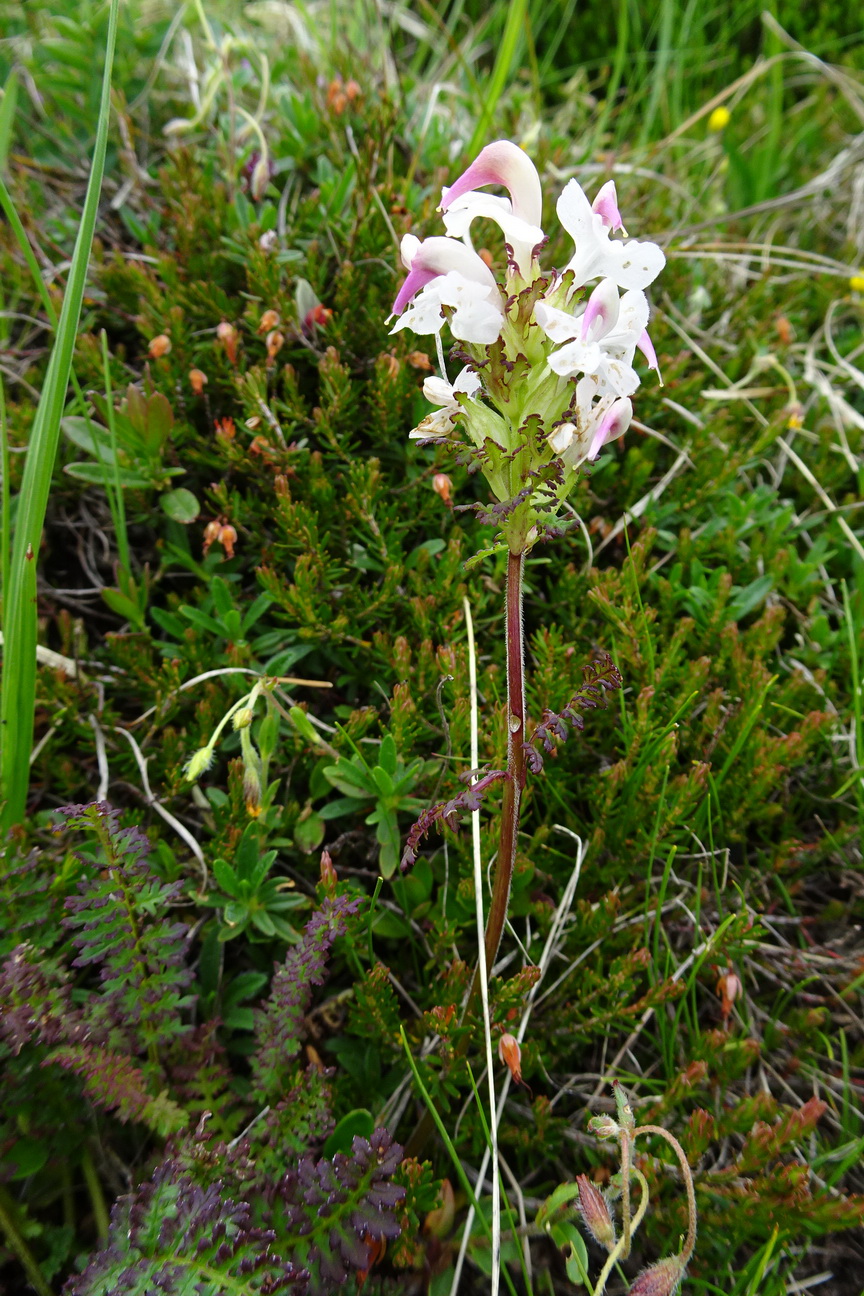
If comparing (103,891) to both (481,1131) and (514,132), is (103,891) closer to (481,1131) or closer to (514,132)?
(481,1131)

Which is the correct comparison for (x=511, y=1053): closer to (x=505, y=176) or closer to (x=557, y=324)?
(x=557, y=324)

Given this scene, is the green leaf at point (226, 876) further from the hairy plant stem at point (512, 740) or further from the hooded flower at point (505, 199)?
the hooded flower at point (505, 199)

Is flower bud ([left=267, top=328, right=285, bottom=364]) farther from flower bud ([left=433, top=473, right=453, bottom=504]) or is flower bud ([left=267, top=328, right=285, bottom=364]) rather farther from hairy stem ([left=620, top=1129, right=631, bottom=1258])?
hairy stem ([left=620, top=1129, right=631, bottom=1258])

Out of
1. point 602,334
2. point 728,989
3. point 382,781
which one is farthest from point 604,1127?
point 602,334

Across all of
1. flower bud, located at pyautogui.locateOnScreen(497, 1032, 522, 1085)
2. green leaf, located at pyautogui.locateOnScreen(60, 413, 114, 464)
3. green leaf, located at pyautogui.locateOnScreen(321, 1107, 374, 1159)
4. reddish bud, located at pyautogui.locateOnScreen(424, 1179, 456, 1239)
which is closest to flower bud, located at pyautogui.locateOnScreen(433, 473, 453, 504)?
green leaf, located at pyautogui.locateOnScreen(60, 413, 114, 464)

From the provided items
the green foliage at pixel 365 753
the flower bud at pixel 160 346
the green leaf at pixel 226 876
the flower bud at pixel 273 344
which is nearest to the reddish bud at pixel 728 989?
the green foliage at pixel 365 753

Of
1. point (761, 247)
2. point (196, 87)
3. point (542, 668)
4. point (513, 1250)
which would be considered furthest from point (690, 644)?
point (196, 87)
